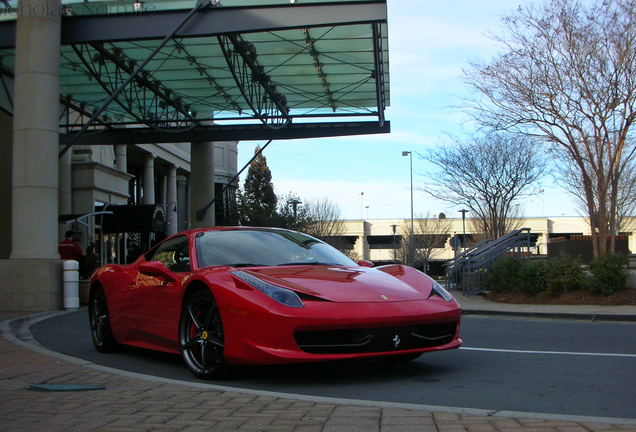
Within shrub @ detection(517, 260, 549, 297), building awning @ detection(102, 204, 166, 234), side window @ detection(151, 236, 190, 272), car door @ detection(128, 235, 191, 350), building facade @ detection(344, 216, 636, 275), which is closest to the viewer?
car door @ detection(128, 235, 191, 350)

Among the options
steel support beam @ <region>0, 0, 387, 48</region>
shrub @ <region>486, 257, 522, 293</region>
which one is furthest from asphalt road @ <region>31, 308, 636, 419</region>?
steel support beam @ <region>0, 0, 387, 48</region>

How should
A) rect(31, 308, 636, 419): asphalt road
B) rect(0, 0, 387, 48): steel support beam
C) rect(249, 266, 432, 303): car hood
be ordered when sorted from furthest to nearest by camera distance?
rect(0, 0, 387, 48): steel support beam
rect(249, 266, 432, 303): car hood
rect(31, 308, 636, 419): asphalt road

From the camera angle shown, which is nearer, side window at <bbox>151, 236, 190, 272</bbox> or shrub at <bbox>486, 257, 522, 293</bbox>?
side window at <bbox>151, 236, 190, 272</bbox>

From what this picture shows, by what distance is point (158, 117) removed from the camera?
2469 centimetres

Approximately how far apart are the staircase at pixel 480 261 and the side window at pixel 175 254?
417 inches

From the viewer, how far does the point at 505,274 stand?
47.5 feet

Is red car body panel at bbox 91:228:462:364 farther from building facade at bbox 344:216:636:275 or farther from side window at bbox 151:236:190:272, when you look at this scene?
building facade at bbox 344:216:636:275

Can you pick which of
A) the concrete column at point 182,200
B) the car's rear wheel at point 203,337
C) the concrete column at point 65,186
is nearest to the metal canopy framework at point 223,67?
the concrete column at point 65,186

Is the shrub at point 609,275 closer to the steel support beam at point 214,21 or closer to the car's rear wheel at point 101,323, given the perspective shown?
the steel support beam at point 214,21

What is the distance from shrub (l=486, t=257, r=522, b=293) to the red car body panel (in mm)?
9106

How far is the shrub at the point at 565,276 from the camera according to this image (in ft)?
43.4

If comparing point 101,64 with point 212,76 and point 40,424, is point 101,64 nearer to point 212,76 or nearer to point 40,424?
point 212,76

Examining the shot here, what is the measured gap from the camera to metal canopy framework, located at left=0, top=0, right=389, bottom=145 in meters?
15.5

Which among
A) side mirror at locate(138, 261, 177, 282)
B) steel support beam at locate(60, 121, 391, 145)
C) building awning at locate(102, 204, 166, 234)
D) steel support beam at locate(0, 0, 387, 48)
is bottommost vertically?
side mirror at locate(138, 261, 177, 282)
